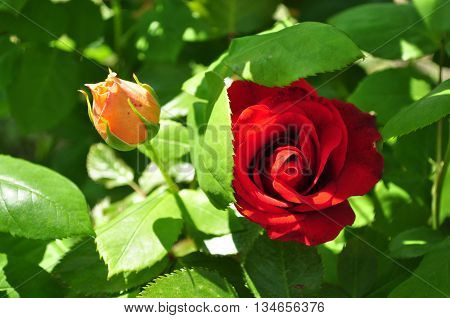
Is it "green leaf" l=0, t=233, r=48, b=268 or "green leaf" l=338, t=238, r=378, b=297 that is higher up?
"green leaf" l=338, t=238, r=378, b=297

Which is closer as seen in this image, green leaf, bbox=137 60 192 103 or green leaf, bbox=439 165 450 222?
green leaf, bbox=439 165 450 222

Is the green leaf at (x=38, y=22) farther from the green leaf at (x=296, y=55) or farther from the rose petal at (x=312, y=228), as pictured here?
the rose petal at (x=312, y=228)

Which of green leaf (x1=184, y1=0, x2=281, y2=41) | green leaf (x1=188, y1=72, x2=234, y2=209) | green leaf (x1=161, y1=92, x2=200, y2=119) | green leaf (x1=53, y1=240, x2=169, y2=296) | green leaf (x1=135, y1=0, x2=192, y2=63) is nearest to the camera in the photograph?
green leaf (x1=188, y1=72, x2=234, y2=209)

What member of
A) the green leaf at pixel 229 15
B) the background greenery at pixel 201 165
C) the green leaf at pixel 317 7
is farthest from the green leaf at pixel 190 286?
the green leaf at pixel 317 7

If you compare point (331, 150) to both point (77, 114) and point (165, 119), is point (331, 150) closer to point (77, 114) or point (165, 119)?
point (165, 119)

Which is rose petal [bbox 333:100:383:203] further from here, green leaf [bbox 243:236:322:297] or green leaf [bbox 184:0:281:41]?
green leaf [bbox 184:0:281:41]

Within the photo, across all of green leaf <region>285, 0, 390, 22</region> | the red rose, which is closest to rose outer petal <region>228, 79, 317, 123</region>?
the red rose

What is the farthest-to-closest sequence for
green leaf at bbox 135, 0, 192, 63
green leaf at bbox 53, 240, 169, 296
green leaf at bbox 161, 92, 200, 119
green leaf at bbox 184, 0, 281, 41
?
green leaf at bbox 184, 0, 281, 41 → green leaf at bbox 135, 0, 192, 63 → green leaf at bbox 161, 92, 200, 119 → green leaf at bbox 53, 240, 169, 296

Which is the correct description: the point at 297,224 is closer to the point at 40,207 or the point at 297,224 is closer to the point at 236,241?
the point at 236,241
